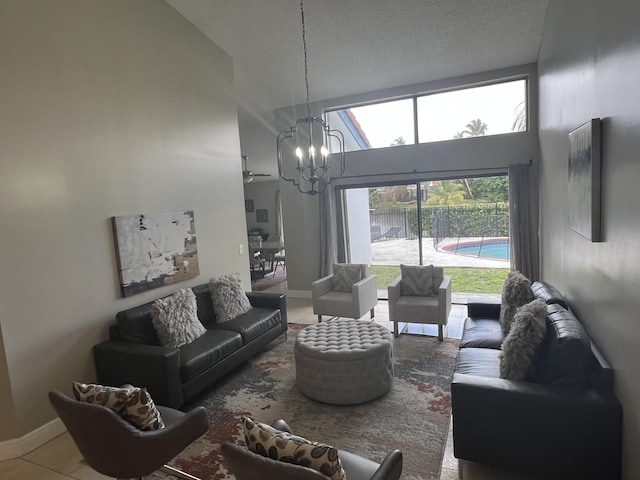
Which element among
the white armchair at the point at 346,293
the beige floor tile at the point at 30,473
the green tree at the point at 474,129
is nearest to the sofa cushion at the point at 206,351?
the beige floor tile at the point at 30,473

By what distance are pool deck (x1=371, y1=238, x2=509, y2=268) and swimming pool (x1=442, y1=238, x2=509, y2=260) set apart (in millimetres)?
51

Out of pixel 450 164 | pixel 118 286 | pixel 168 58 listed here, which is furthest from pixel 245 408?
pixel 450 164

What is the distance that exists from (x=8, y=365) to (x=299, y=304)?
4.34 metres

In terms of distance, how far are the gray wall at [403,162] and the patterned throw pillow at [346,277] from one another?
4.34 ft

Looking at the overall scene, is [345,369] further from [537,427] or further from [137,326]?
[137,326]

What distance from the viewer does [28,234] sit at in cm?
283

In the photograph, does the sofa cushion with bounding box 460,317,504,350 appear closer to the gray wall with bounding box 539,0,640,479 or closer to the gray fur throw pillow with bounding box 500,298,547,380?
the gray wall with bounding box 539,0,640,479

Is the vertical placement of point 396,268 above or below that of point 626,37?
below

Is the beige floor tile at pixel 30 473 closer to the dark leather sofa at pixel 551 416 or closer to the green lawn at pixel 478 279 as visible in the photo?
the dark leather sofa at pixel 551 416

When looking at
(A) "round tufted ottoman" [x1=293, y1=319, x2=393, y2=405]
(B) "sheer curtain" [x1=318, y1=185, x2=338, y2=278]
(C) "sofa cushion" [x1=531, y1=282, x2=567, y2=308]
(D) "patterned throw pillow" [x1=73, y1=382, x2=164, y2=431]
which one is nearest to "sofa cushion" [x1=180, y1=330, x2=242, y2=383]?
(A) "round tufted ottoman" [x1=293, y1=319, x2=393, y2=405]

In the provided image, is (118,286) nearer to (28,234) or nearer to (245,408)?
(28,234)

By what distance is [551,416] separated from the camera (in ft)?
6.73

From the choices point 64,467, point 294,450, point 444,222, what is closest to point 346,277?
point 444,222

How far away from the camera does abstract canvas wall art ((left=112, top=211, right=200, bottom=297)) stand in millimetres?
3598
